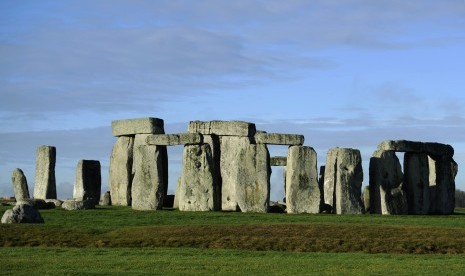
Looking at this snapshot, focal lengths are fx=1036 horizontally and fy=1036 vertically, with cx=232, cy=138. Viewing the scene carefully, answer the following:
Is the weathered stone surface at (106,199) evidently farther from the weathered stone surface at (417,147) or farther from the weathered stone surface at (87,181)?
the weathered stone surface at (417,147)

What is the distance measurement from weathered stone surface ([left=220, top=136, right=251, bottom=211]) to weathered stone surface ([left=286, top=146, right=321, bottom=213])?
1938 millimetres

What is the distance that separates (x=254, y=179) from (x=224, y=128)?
2.67 metres

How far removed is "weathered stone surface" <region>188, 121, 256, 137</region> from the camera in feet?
123

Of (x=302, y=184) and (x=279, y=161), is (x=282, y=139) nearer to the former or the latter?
(x=302, y=184)

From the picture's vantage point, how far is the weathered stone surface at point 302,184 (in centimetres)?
3625

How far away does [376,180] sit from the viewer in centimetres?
3812

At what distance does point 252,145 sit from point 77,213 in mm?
7103

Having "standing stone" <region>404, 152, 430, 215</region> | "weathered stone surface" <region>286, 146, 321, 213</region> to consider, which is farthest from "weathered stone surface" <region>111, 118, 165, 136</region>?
"standing stone" <region>404, 152, 430, 215</region>

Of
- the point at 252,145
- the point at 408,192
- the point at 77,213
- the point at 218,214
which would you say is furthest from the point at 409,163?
the point at 77,213

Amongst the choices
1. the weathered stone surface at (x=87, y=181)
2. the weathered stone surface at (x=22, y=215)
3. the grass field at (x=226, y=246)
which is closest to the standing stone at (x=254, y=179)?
the grass field at (x=226, y=246)

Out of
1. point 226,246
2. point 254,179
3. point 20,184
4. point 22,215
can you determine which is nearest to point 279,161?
point 254,179

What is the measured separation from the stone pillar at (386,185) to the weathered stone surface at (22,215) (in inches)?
538

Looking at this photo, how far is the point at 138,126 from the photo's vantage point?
136 feet

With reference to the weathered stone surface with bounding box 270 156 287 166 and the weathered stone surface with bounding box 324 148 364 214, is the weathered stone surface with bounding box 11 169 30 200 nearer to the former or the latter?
the weathered stone surface with bounding box 270 156 287 166
